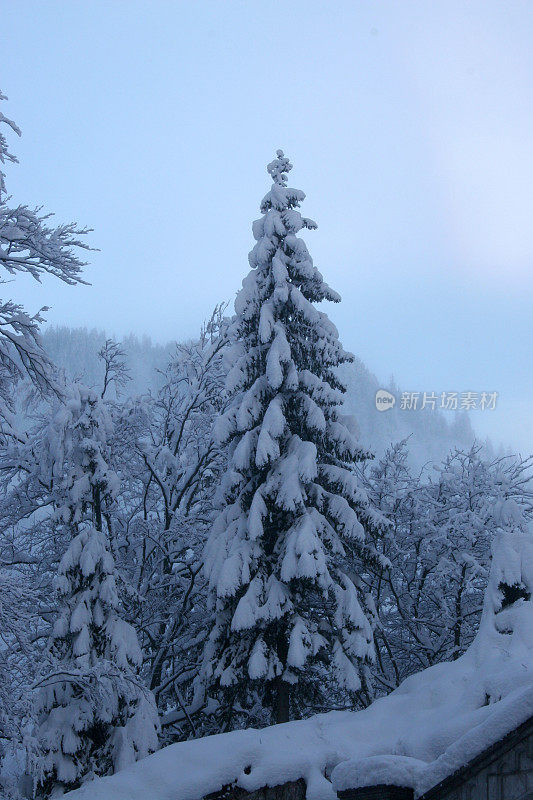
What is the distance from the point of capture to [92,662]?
45.4 ft

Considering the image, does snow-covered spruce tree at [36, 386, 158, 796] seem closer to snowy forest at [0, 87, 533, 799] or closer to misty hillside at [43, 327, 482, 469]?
snowy forest at [0, 87, 533, 799]

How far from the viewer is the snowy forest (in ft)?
40.6

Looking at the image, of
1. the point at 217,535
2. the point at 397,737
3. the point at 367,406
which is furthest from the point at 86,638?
the point at 367,406


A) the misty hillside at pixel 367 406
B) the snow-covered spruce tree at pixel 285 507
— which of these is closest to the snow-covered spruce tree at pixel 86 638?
the snow-covered spruce tree at pixel 285 507

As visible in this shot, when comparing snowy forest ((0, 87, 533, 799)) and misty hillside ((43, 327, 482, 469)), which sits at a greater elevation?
misty hillside ((43, 327, 482, 469))

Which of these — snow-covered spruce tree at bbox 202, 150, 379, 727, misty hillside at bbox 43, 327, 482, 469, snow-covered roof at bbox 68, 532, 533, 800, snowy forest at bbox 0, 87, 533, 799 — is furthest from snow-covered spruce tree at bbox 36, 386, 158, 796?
misty hillside at bbox 43, 327, 482, 469

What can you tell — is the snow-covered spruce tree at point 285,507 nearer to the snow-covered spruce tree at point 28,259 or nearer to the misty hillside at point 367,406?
the snow-covered spruce tree at point 28,259

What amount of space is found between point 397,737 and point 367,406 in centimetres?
15837

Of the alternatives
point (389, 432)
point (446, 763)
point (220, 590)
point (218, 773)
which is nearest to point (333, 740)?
point (218, 773)

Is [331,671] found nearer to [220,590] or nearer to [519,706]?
[220,590]

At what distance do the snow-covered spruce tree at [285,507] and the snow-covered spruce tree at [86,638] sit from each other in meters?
2.23

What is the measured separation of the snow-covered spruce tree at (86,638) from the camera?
13.2m

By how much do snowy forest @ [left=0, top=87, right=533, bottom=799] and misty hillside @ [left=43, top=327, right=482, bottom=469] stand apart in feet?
431

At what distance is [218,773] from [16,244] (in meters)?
7.02
